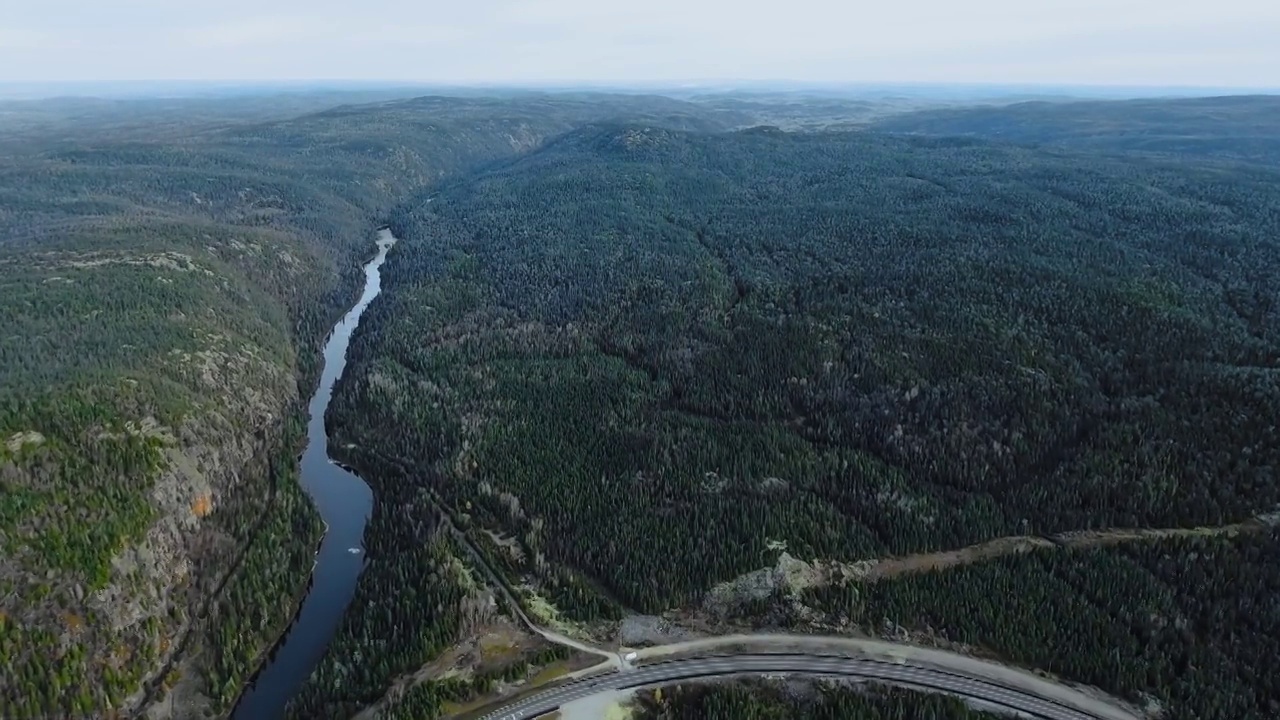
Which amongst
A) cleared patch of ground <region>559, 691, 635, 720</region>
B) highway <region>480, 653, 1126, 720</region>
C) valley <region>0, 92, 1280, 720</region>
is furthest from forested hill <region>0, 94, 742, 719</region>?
cleared patch of ground <region>559, 691, 635, 720</region>

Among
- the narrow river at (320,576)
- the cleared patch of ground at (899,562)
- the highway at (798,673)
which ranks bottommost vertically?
the narrow river at (320,576)

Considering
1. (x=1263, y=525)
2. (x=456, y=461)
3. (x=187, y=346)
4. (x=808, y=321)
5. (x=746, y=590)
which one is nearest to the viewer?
(x=746, y=590)

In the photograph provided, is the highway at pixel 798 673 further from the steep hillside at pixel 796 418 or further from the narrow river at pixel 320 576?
the narrow river at pixel 320 576

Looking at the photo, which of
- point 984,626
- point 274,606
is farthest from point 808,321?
point 274,606

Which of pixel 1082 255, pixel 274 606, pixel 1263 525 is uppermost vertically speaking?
pixel 1082 255

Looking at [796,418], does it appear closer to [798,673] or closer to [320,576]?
[798,673]

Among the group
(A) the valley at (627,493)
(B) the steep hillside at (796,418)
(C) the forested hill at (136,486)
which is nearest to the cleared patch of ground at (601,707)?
(A) the valley at (627,493)

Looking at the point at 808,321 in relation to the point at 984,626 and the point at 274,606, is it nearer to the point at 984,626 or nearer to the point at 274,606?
the point at 984,626
